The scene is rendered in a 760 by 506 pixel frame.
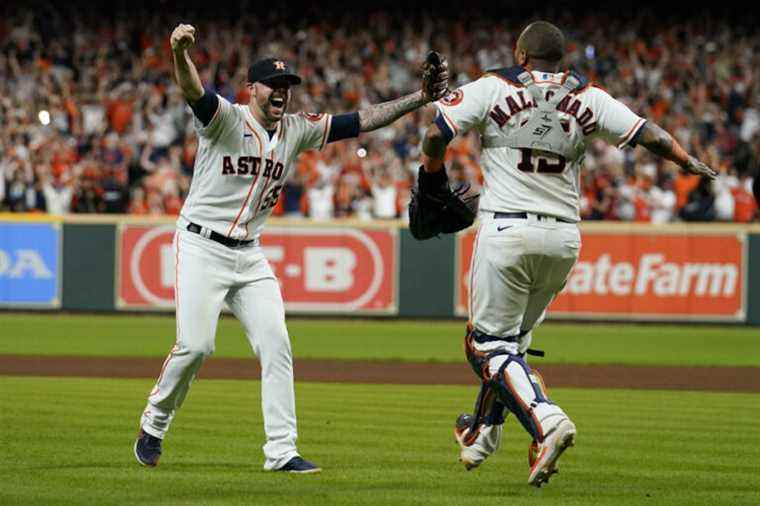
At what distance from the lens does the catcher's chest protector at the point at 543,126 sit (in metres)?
6.84

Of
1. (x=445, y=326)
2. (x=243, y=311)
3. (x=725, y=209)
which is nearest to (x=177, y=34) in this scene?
(x=243, y=311)

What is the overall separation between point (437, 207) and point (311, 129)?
37.6 inches

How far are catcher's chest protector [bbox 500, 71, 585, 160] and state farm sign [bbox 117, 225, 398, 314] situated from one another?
13.8 meters

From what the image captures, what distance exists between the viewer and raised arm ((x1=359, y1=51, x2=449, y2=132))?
7.38 meters

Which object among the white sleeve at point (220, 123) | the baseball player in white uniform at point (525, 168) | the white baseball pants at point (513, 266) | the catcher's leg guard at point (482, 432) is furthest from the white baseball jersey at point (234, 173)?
the catcher's leg guard at point (482, 432)

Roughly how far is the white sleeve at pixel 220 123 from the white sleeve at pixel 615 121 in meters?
1.87

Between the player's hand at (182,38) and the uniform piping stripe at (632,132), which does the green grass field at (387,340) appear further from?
the player's hand at (182,38)

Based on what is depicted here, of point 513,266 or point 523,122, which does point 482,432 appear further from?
point 523,122

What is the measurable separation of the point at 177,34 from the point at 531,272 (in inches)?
82.6

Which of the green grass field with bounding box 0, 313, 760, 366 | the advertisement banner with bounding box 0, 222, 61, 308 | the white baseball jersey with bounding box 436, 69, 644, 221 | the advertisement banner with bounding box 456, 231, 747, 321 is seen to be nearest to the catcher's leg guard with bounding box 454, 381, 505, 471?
the white baseball jersey with bounding box 436, 69, 644, 221

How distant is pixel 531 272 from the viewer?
6.90 meters

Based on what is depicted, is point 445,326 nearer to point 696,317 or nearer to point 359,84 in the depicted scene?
point 696,317

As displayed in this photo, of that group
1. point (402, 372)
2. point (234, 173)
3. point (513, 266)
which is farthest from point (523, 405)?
point (402, 372)

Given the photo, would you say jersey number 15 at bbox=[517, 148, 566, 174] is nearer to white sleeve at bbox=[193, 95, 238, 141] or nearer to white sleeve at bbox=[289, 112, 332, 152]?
white sleeve at bbox=[289, 112, 332, 152]
